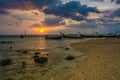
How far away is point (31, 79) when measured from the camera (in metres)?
16.3

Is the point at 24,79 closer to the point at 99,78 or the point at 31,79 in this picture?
the point at 31,79

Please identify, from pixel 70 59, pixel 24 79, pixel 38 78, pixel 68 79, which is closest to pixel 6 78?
pixel 24 79

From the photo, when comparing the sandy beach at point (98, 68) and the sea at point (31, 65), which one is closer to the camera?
the sandy beach at point (98, 68)

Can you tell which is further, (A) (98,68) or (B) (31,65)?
(B) (31,65)

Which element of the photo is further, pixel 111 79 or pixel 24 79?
pixel 24 79

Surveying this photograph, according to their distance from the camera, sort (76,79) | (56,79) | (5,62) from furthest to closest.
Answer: (5,62) → (56,79) → (76,79)

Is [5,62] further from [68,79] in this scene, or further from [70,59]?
[68,79]

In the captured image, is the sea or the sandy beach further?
the sea

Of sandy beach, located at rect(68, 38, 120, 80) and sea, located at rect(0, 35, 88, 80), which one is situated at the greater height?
sandy beach, located at rect(68, 38, 120, 80)

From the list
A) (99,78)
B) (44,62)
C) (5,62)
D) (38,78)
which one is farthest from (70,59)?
(99,78)

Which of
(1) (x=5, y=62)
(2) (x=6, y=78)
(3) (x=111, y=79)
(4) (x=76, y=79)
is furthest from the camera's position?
(1) (x=5, y=62)

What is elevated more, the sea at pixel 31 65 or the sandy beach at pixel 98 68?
the sandy beach at pixel 98 68

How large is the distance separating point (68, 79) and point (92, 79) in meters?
Answer: 2.36

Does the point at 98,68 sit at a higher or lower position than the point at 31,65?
higher
